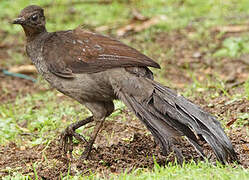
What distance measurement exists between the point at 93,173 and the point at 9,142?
1.82 meters

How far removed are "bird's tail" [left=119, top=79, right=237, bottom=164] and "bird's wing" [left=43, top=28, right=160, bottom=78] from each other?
0.35 m

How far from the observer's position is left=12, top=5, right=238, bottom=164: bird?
4.38m

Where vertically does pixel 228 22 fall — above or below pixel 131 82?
below

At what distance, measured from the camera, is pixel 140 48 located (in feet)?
30.6

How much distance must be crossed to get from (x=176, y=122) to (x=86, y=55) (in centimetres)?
120

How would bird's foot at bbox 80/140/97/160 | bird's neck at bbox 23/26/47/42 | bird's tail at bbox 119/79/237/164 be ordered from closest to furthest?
bird's tail at bbox 119/79/237/164, bird's foot at bbox 80/140/97/160, bird's neck at bbox 23/26/47/42

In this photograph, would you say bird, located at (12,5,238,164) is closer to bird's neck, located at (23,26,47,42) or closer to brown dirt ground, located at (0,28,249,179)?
bird's neck, located at (23,26,47,42)

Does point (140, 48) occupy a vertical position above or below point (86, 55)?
below

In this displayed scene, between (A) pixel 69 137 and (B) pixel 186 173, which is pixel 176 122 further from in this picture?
(A) pixel 69 137

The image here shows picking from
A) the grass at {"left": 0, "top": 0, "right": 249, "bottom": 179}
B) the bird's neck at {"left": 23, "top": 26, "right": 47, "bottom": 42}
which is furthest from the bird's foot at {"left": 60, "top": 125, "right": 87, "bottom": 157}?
the bird's neck at {"left": 23, "top": 26, "right": 47, "bottom": 42}

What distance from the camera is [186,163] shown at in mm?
4531

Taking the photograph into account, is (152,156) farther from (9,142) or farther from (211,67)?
(211,67)

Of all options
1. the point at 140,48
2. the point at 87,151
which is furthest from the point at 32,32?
the point at 140,48

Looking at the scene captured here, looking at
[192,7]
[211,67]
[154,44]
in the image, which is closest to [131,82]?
[211,67]
